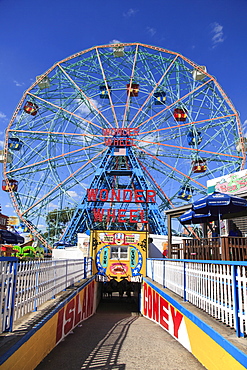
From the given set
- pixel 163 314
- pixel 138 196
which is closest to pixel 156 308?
pixel 163 314

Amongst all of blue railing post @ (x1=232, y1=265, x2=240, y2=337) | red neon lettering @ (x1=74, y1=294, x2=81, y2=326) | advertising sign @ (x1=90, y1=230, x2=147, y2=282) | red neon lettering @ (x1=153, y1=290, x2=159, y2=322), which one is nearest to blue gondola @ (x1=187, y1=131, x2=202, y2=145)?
advertising sign @ (x1=90, y1=230, x2=147, y2=282)

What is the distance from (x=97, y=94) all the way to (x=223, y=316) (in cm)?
2449

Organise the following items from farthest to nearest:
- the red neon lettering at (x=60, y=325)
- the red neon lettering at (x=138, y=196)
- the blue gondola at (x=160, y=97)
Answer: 1. the blue gondola at (x=160, y=97)
2. the red neon lettering at (x=138, y=196)
3. the red neon lettering at (x=60, y=325)

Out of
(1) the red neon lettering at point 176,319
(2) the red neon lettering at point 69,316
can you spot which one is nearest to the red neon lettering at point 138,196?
(2) the red neon lettering at point 69,316

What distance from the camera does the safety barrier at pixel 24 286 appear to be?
329 cm

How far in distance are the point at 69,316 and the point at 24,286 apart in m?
2.95

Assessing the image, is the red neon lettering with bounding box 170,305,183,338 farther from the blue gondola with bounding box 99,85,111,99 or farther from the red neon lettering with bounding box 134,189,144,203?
the blue gondola with bounding box 99,85,111,99

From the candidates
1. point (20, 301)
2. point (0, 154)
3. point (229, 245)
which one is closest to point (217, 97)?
point (0, 154)

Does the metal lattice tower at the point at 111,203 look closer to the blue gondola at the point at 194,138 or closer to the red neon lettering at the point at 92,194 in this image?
the red neon lettering at the point at 92,194

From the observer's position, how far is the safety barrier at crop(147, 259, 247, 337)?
3.06 meters

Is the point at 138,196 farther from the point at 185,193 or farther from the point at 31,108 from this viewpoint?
the point at 31,108

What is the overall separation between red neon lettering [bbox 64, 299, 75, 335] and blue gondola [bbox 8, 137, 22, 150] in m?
20.3

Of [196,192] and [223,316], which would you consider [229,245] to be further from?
[196,192]

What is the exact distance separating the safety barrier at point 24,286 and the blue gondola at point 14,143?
20.2m
